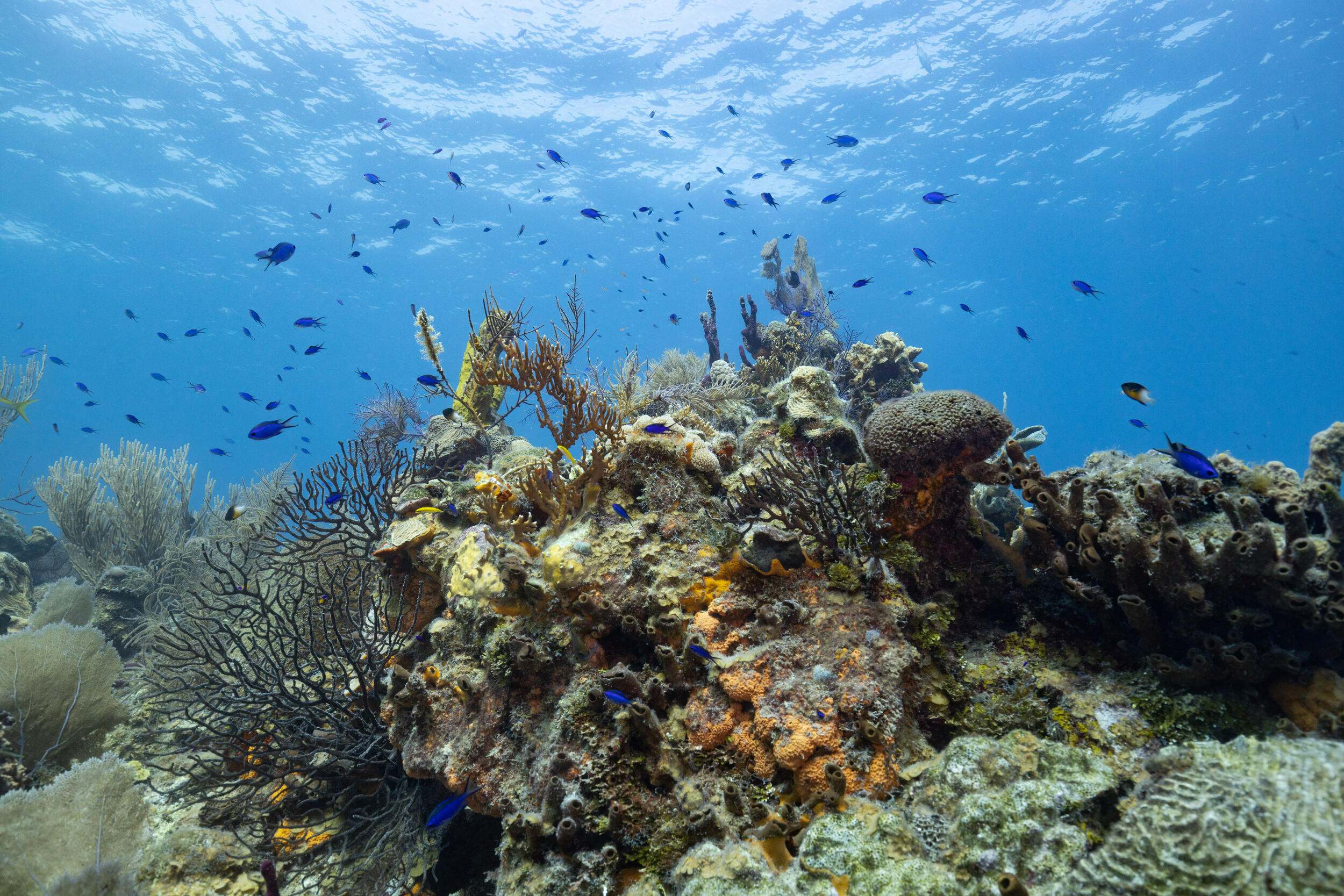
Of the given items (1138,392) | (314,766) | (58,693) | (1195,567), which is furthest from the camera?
(58,693)

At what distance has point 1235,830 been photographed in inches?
61.2

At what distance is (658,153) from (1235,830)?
39297 mm

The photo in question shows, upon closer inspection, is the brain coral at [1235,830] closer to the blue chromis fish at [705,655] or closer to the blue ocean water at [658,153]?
the blue chromis fish at [705,655]

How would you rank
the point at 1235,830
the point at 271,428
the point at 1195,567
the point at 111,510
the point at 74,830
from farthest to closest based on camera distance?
the point at 111,510 → the point at 271,428 → the point at 74,830 → the point at 1195,567 → the point at 1235,830

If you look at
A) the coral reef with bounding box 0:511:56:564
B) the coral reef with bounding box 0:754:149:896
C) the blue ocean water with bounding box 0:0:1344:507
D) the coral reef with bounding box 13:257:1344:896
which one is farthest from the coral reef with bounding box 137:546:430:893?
the coral reef with bounding box 0:511:56:564

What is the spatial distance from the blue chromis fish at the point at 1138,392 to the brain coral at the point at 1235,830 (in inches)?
141

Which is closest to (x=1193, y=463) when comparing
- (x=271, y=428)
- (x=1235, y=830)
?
(x=1235, y=830)

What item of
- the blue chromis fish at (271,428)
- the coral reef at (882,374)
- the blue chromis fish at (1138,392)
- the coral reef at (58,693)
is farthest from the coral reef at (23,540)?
the blue chromis fish at (1138,392)

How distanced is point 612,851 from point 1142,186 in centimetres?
5611

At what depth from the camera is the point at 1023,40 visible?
81.1ft

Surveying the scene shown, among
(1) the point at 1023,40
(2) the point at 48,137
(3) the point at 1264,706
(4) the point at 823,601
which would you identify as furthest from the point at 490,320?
(2) the point at 48,137

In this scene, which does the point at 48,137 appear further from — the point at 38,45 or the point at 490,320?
the point at 490,320

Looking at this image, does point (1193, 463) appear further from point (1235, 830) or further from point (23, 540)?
point (23, 540)

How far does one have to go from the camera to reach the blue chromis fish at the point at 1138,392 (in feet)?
14.5
